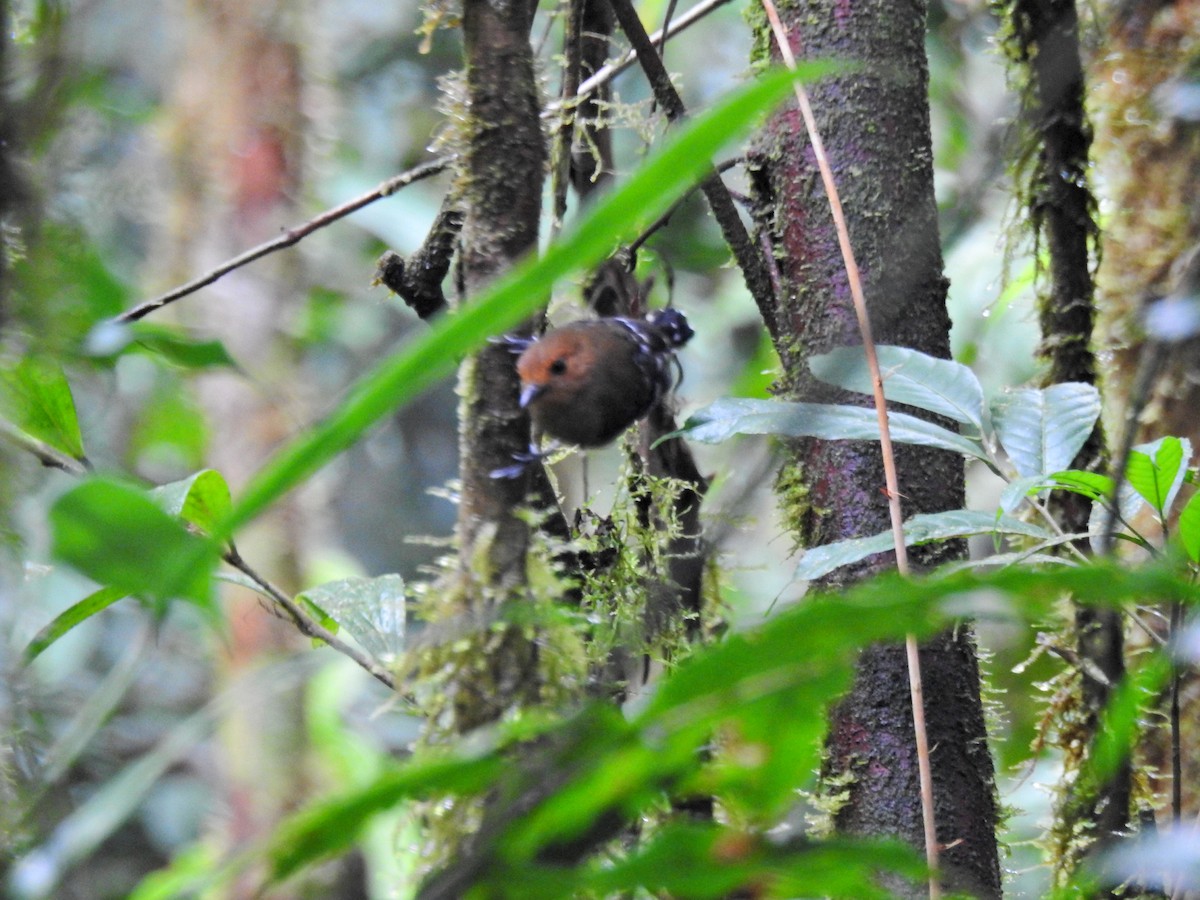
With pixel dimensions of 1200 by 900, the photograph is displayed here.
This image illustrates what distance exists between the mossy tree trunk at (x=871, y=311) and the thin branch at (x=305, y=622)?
457mm

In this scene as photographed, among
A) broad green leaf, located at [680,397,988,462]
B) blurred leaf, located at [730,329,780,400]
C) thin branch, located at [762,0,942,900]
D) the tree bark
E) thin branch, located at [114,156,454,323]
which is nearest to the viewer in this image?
the tree bark

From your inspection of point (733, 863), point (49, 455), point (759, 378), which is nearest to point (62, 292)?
point (49, 455)

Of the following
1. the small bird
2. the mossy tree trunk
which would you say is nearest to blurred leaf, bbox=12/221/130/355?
the small bird

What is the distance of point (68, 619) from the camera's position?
745 mm

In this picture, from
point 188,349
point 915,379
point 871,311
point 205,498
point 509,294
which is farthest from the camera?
point 871,311

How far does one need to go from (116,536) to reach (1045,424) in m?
0.84

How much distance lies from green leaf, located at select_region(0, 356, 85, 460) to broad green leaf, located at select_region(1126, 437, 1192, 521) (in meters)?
0.82

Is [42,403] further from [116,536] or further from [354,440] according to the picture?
[354,440]

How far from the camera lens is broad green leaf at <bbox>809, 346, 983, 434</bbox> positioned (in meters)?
0.95

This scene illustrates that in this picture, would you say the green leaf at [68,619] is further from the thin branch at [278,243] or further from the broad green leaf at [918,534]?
the broad green leaf at [918,534]

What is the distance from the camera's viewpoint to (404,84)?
4.60m

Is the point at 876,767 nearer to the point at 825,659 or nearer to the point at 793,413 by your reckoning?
the point at 793,413

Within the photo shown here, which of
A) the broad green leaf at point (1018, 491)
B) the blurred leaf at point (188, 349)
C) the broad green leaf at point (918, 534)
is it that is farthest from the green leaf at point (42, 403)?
the broad green leaf at point (1018, 491)

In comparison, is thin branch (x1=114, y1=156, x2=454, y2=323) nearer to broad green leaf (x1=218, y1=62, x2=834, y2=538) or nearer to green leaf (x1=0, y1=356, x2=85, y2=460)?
green leaf (x1=0, y1=356, x2=85, y2=460)
